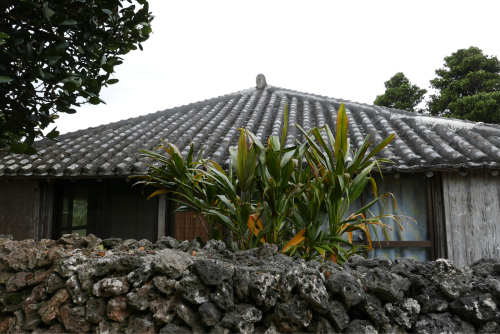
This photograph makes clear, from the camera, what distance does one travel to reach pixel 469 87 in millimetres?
11867

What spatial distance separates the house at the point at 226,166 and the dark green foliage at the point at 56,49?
1386 mm

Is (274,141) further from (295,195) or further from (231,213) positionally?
(231,213)

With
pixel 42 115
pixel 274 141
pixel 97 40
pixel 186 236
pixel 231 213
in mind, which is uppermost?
pixel 97 40

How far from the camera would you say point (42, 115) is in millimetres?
2809

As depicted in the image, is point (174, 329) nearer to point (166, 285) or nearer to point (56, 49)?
point (166, 285)

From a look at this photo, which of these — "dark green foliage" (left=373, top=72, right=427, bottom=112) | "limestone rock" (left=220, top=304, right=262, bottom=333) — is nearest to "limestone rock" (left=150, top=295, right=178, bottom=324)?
"limestone rock" (left=220, top=304, right=262, bottom=333)

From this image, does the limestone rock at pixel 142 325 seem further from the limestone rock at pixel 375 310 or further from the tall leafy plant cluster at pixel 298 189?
the limestone rock at pixel 375 310

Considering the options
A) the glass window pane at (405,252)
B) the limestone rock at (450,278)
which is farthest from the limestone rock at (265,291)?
the glass window pane at (405,252)

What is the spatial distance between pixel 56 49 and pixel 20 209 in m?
3.53

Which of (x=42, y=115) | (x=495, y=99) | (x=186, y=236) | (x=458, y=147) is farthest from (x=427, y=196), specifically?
(x=495, y=99)

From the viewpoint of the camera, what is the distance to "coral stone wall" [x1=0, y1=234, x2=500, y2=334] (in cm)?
151

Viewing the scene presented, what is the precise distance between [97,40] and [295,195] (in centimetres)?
222

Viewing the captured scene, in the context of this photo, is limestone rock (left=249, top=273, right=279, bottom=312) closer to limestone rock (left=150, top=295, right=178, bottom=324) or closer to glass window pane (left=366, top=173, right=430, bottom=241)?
limestone rock (left=150, top=295, right=178, bottom=324)

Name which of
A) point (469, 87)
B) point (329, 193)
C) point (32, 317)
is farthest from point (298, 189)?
point (469, 87)
